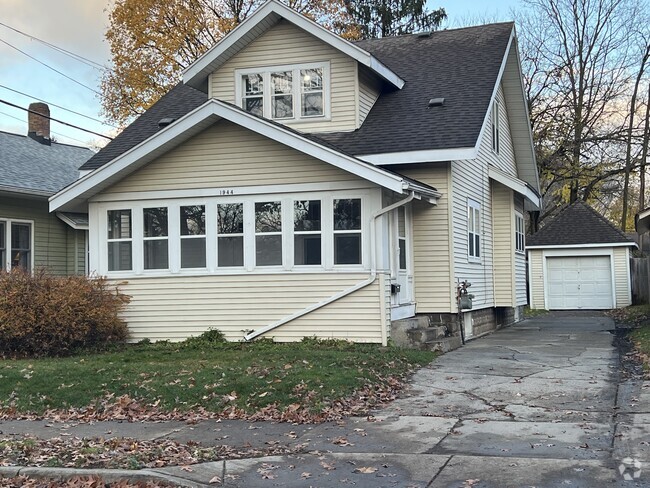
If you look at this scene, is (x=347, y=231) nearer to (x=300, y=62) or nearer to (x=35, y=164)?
(x=300, y=62)

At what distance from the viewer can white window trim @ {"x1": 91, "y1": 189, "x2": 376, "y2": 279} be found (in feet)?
44.0

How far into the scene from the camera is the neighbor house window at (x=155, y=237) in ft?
47.8

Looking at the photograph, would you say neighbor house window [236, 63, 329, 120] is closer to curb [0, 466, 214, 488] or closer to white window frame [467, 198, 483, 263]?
white window frame [467, 198, 483, 263]

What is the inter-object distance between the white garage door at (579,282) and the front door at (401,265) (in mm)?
15988

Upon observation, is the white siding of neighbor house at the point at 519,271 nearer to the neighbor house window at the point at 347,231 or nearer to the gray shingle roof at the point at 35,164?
the neighbor house window at the point at 347,231

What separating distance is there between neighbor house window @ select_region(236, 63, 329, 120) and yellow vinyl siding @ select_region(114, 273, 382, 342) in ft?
14.1

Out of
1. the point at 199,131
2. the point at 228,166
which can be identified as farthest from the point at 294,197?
the point at 199,131

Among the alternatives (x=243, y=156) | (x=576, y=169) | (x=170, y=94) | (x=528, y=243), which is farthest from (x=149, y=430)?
(x=576, y=169)

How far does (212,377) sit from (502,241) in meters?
11.9

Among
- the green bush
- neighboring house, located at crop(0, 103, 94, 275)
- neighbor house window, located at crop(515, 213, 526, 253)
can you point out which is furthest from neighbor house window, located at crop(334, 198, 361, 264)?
neighbor house window, located at crop(515, 213, 526, 253)

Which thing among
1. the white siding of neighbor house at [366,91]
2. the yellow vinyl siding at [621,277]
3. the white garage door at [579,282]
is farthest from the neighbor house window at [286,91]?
the yellow vinyl siding at [621,277]

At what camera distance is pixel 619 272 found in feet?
93.0

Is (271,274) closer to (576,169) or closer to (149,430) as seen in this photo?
(149,430)

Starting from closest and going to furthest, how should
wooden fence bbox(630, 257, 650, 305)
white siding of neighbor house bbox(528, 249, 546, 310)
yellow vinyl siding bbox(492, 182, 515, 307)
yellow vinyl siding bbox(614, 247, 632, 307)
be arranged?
yellow vinyl siding bbox(492, 182, 515, 307) → wooden fence bbox(630, 257, 650, 305) → yellow vinyl siding bbox(614, 247, 632, 307) → white siding of neighbor house bbox(528, 249, 546, 310)
